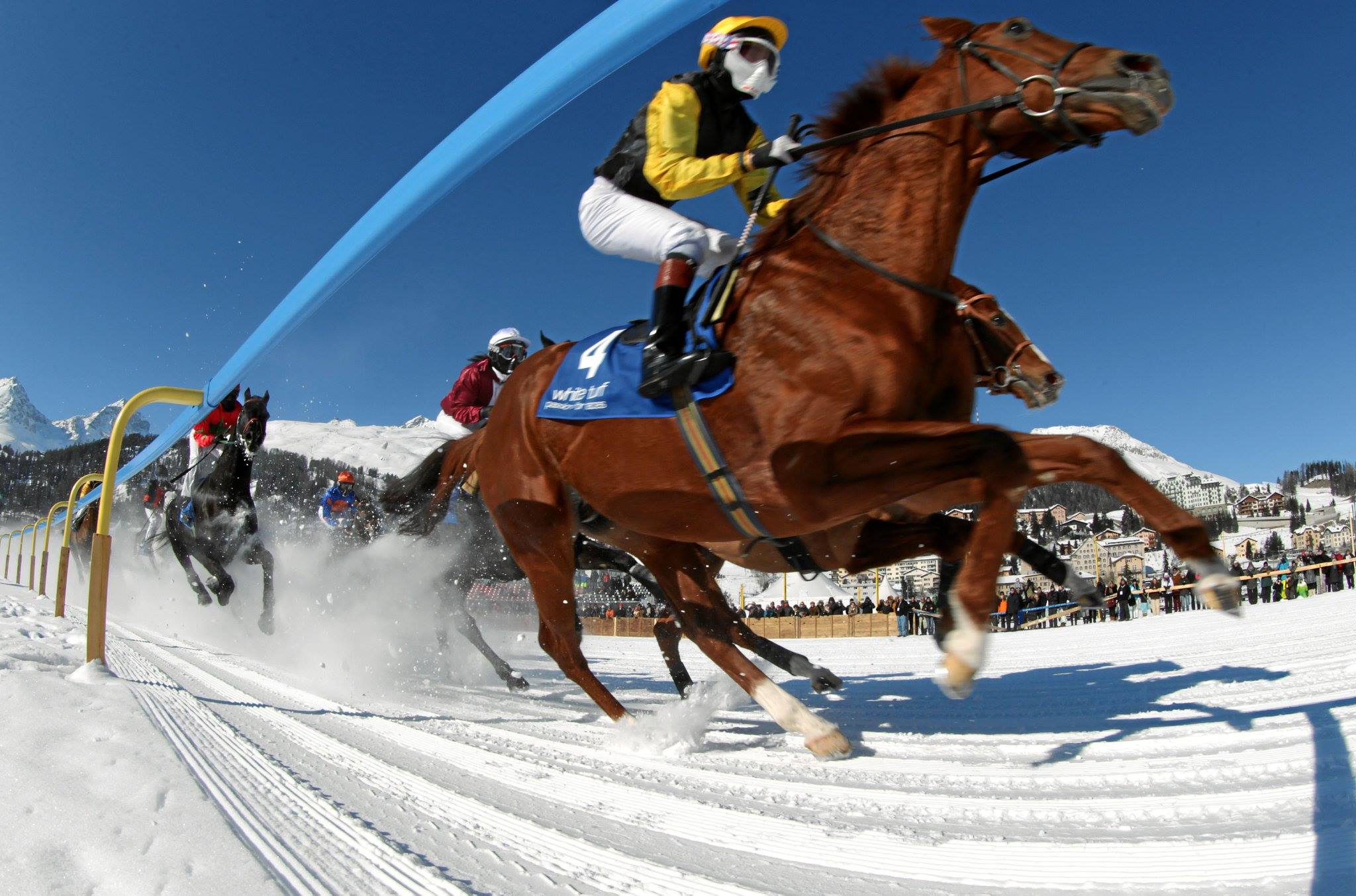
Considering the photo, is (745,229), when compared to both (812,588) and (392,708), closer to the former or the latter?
(392,708)

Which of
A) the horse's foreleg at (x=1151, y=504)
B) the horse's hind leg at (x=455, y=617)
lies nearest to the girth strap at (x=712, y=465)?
the horse's foreleg at (x=1151, y=504)

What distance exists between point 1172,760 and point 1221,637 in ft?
17.6

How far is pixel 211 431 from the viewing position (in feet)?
30.8

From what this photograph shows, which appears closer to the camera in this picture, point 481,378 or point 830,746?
point 830,746

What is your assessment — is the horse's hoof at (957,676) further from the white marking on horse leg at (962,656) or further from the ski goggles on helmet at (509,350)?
the ski goggles on helmet at (509,350)

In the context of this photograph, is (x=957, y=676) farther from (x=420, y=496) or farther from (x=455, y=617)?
(x=455, y=617)

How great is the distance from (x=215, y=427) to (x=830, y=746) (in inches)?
352

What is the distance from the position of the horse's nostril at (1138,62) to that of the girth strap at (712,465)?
2000 millimetres

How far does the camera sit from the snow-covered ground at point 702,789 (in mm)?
1630

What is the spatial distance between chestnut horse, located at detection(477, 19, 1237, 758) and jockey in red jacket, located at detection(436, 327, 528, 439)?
3.24m

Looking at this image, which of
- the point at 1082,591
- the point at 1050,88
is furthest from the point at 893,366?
the point at 1082,591

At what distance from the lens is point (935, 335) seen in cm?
300

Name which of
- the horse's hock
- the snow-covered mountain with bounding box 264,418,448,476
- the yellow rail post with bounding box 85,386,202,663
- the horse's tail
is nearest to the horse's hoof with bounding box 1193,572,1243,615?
the yellow rail post with bounding box 85,386,202,663

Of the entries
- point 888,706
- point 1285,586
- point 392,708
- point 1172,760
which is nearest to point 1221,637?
point 888,706
